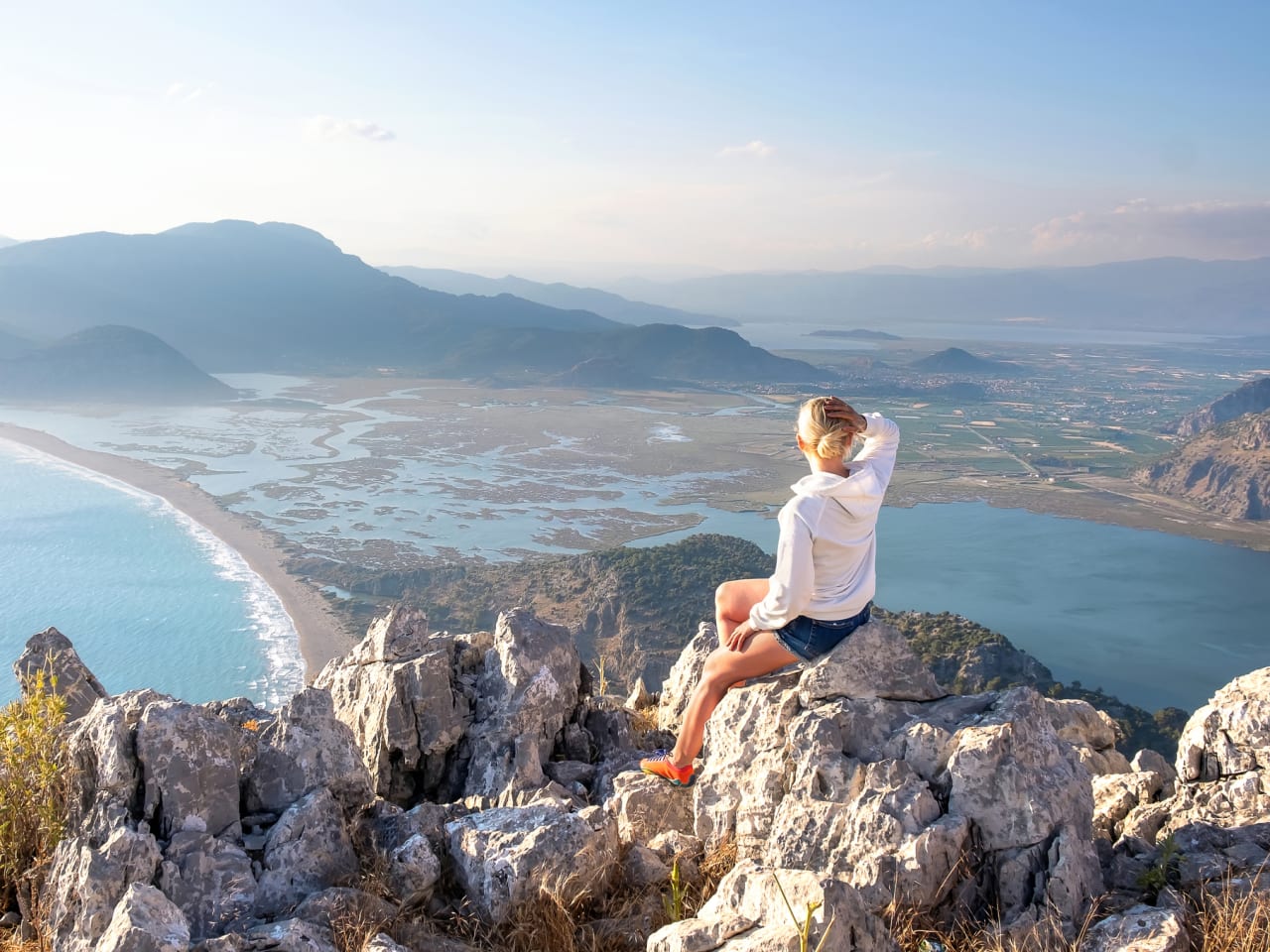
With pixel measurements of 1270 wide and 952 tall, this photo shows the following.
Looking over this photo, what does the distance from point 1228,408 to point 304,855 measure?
114 metres

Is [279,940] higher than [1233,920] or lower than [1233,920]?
lower

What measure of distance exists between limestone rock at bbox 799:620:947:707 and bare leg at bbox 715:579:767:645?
48cm

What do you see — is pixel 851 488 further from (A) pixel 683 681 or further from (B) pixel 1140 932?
(A) pixel 683 681

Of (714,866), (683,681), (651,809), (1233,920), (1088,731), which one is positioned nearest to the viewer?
(1233,920)

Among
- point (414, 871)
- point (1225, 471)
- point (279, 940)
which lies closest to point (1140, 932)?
point (414, 871)

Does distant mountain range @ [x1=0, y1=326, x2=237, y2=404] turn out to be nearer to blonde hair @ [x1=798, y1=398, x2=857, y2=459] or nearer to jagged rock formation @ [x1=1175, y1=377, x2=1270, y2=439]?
jagged rock formation @ [x1=1175, y1=377, x2=1270, y2=439]

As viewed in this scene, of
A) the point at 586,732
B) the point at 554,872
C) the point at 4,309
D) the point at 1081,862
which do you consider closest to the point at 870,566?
the point at 1081,862

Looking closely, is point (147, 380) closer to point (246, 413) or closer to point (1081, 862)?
point (246, 413)

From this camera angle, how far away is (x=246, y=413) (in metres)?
93.6

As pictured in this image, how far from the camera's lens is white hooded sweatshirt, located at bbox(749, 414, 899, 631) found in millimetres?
3707

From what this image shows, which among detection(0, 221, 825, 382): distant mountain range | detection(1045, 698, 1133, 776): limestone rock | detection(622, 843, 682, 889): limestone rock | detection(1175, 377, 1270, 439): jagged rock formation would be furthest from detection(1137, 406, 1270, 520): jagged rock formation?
detection(622, 843, 682, 889): limestone rock

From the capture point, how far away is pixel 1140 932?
2916 millimetres

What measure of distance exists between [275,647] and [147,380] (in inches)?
3357

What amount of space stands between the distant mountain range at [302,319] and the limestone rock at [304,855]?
123557mm
